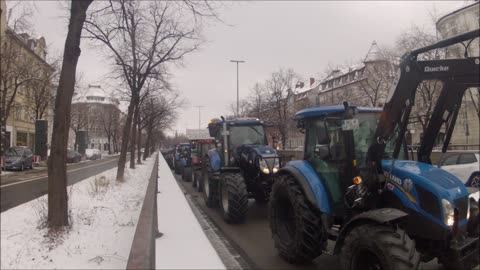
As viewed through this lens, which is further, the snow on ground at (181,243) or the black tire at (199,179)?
the black tire at (199,179)

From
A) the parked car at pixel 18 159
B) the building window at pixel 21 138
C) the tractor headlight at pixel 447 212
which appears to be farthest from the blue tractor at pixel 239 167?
the building window at pixel 21 138

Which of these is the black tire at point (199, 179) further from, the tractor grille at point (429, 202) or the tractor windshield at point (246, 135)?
the tractor grille at point (429, 202)

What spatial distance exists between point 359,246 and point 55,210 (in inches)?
217

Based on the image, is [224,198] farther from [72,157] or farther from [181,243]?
[72,157]

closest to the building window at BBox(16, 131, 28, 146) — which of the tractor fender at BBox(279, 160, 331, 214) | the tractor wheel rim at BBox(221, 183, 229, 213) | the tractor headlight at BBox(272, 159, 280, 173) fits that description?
the tractor wheel rim at BBox(221, 183, 229, 213)

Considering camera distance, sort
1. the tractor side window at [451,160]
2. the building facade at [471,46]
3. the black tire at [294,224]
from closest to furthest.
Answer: the black tire at [294,224]
the tractor side window at [451,160]
the building facade at [471,46]

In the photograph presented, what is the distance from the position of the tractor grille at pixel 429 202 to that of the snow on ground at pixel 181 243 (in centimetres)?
231

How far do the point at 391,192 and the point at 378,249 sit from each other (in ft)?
2.74

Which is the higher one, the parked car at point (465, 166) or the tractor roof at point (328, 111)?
the tractor roof at point (328, 111)

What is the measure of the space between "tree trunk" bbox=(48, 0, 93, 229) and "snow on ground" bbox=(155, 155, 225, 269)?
5.93ft

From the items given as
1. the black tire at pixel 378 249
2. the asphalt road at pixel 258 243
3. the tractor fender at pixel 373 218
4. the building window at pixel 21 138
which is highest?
the building window at pixel 21 138

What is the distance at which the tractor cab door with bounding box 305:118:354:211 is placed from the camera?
5.20 metres

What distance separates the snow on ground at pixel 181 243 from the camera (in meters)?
4.66

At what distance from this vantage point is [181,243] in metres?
5.46
